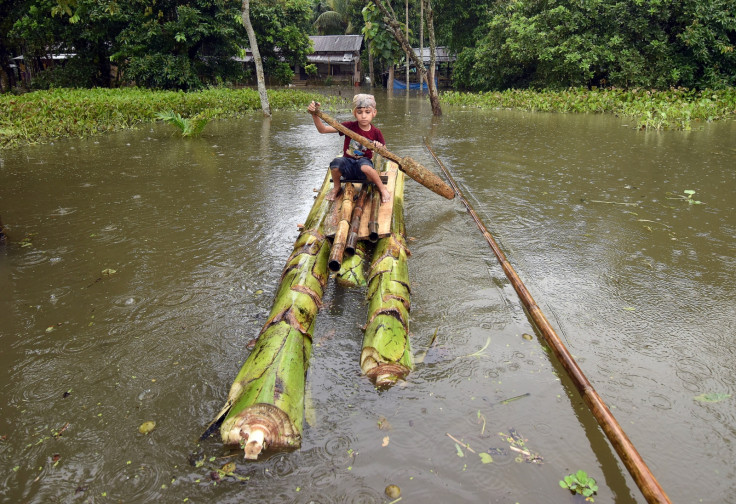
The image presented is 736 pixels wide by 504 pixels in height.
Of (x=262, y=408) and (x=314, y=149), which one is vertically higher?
(x=314, y=149)

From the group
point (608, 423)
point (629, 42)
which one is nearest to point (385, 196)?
point (608, 423)

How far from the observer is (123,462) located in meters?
2.19

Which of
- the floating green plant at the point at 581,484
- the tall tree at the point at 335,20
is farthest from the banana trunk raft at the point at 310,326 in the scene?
the tall tree at the point at 335,20

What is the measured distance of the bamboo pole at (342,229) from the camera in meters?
3.60

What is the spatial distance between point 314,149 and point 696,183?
6805 millimetres

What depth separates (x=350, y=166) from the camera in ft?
15.2

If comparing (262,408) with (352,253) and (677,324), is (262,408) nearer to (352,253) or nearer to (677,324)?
(352,253)

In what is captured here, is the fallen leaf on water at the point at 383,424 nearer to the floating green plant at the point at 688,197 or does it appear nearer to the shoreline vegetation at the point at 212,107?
the floating green plant at the point at 688,197

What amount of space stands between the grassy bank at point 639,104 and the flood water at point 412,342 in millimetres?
6312

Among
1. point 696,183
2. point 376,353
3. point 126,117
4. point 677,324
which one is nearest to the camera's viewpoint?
point 376,353

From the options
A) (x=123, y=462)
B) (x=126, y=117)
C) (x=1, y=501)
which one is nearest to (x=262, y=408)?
(x=123, y=462)

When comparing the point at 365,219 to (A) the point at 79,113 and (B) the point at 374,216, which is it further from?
(A) the point at 79,113

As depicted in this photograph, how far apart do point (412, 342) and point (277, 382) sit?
1115 millimetres

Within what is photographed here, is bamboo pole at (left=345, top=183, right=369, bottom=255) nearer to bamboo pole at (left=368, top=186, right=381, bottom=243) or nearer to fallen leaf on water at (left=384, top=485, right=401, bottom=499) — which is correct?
bamboo pole at (left=368, top=186, right=381, bottom=243)
